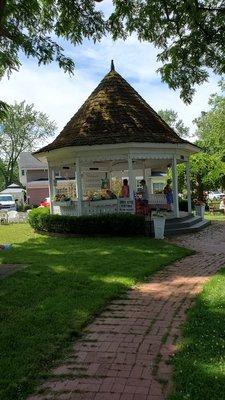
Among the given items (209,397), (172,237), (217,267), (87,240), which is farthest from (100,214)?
(209,397)

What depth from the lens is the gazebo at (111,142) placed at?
61.3ft

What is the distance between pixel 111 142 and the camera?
60.0 feet

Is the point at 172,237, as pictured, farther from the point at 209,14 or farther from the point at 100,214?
the point at 209,14

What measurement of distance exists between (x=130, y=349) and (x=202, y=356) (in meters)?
0.93

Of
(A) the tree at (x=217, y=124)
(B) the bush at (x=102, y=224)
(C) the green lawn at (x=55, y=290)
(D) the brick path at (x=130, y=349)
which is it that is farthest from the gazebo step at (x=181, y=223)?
(A) the tree at (x=217, y=124)

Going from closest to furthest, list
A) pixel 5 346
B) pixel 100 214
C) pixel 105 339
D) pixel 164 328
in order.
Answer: pixel 5 346 → pixel 105 339 → pixel 164 328 → pixel 100 214

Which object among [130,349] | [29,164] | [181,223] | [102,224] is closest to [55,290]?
[130,349]

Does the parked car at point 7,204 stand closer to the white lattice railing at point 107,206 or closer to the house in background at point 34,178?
the house in background at point 34,178

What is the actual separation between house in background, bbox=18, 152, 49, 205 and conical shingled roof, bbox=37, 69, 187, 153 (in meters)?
35.8

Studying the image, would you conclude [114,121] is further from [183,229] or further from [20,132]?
[20,132]

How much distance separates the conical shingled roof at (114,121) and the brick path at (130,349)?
9.80m

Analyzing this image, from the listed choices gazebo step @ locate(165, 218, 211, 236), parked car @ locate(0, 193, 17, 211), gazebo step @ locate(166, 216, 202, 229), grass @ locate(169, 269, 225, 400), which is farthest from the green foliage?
grass @ locate(169, 269, 225, 400)

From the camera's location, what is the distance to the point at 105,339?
20.2ft

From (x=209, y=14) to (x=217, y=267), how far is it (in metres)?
6.91
